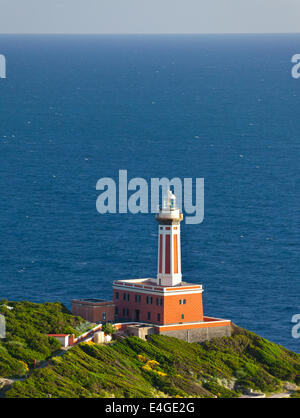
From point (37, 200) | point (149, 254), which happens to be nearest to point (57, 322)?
point (149, 254)

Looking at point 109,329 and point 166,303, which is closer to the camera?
point 109,329

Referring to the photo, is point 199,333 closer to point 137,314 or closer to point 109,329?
point 137,314

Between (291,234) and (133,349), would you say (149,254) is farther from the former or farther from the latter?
(133,349)

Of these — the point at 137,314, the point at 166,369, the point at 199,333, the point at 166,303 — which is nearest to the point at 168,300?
the point at 166,303

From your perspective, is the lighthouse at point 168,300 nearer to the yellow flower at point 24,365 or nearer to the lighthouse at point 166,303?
the lighthouse at point 166,303

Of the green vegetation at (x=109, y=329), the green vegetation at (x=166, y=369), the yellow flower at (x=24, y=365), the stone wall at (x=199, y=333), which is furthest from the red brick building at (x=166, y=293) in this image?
the yellow flower at (x=24, y=365)
